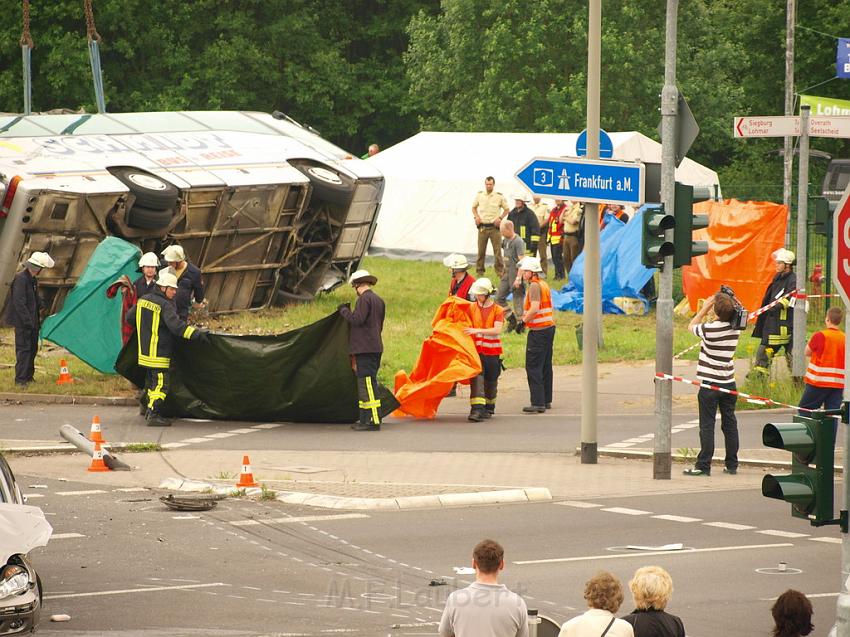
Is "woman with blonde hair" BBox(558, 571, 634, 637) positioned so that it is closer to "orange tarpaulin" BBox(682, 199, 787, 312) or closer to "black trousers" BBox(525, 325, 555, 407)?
"black trousers" BBox(525, 325, 555, 407)

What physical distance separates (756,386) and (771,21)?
31626mm

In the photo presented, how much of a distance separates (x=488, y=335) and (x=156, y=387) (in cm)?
391

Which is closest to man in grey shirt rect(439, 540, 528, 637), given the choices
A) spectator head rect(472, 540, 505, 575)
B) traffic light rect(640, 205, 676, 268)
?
spectator head rect(472, 540, 505, 575)

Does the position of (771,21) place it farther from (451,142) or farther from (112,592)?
(112,592)

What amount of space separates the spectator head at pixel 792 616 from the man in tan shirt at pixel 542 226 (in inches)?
998

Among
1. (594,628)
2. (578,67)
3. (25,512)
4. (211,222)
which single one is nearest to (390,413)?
(211,222)

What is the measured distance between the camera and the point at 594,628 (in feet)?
23.2

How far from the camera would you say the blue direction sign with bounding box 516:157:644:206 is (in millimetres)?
15352

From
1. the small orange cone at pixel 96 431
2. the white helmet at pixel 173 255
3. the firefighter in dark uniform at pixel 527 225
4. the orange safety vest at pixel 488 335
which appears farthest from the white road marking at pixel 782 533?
the firefighter in dark uniform at pixel 527 225

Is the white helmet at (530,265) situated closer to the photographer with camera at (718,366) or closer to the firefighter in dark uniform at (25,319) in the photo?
the photographer with camera at (718,366)

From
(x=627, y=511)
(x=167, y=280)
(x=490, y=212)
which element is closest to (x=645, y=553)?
(x=627, y=511)

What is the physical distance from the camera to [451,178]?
1521 inches

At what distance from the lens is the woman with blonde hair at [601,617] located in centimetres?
705

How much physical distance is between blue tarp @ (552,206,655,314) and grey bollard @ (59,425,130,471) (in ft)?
43.0
